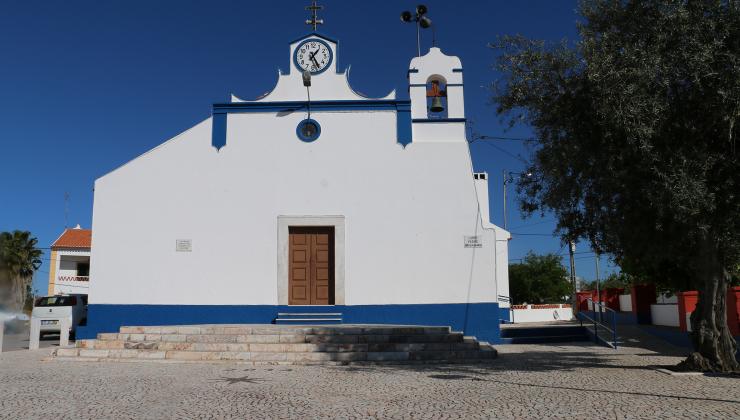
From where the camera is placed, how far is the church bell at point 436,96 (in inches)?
555

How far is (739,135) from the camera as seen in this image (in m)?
8.18

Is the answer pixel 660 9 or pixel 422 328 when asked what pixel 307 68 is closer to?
pixel 422 328

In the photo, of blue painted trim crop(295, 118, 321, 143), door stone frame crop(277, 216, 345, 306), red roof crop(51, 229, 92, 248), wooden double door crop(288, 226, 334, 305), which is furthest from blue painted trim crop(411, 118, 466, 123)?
red roof crop(51, 229, 92, 248)

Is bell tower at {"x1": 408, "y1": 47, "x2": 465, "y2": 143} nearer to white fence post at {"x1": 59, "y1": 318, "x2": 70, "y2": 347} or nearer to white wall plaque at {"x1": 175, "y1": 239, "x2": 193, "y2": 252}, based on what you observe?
white wall plaque at {"x1": 175, "y1": 239, "x2": 193, "y2": 252}

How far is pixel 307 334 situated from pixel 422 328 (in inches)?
89.2

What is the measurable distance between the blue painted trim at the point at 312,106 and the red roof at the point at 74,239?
89.3 feet

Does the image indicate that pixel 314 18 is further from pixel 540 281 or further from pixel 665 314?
pixel 540 281

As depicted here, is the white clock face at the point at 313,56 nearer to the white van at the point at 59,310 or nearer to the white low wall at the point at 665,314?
the white van at the point at 59,310

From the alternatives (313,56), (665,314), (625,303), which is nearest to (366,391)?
(313,56)

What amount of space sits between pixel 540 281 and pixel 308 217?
2810cm

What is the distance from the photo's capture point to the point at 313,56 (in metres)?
14.4

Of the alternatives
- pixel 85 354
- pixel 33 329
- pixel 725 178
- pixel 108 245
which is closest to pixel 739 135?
pixel 725 178

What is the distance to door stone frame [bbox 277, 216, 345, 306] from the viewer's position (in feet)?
43.9

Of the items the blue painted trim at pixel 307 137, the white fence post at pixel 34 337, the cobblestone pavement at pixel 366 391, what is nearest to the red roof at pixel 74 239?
the white fence post at pixel 34 337
